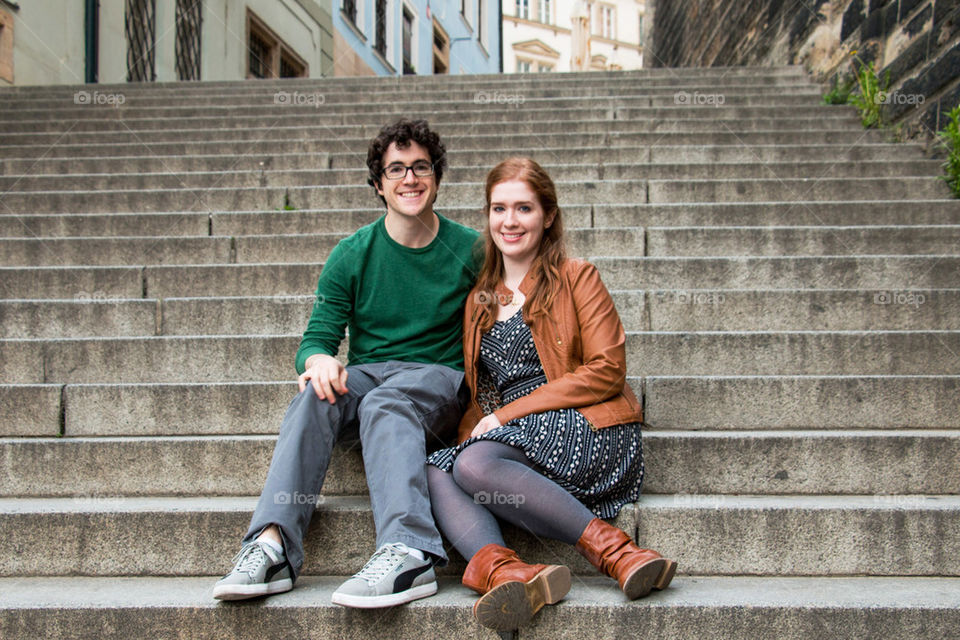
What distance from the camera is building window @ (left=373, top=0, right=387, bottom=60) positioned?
660 inches

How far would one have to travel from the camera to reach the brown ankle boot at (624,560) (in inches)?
69.8

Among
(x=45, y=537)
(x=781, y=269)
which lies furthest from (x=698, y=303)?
(x=45, y=537)

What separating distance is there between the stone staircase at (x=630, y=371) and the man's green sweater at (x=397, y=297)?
402 millimetres

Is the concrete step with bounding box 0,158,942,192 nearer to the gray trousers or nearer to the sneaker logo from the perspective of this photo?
the gray trousers

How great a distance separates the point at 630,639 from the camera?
70.5 inches

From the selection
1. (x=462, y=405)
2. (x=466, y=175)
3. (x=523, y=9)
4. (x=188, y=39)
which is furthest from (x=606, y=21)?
(x=462, y=405)

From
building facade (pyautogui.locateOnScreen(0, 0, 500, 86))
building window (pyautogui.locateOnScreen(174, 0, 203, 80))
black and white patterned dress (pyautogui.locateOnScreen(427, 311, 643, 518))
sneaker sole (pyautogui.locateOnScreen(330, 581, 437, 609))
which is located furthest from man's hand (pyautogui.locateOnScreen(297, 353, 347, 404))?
building window (pyautogui.locateOnScreen(174, 0, 203, 80))

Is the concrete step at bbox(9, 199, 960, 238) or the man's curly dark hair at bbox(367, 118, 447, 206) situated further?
the concrete step at bbox(9, 199, 960, 238)

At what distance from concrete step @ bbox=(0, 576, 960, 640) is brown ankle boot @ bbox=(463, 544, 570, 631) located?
0.20 ft

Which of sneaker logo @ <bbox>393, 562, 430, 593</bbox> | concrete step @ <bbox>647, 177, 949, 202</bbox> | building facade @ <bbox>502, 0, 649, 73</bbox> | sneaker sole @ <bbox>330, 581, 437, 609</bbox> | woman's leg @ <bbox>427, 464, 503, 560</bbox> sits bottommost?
sneaker sole @ <bbox>330, 581, 437, 609</bbox>

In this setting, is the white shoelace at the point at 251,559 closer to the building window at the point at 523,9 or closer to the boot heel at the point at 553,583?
the boot heel at the point at 553,583

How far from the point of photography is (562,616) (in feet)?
5.84

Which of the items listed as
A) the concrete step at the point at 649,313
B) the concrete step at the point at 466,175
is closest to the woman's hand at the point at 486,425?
the concrete step at the point at 649,313

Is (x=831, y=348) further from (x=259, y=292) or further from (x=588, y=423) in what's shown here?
(x=259, y=292)
